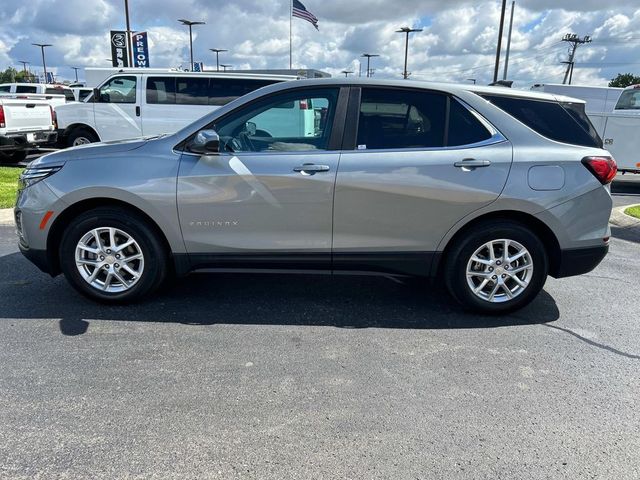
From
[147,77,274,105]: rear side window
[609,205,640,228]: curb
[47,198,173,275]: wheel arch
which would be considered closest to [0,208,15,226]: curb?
[47,198,173,275]: wheel arch

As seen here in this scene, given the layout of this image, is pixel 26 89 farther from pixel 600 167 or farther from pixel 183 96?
pixel 600 167

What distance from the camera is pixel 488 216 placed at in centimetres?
388

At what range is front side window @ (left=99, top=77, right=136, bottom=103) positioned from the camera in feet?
37.3

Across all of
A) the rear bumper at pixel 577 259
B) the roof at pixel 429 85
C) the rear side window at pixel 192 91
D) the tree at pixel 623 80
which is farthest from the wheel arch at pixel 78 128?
the tree at pixel 623 80

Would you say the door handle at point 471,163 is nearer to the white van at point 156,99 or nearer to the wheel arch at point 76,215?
the wheel arch at point 76,215

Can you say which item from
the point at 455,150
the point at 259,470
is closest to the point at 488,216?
the point at 455,150

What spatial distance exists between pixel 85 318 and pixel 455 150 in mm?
3111

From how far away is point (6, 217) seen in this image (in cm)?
691

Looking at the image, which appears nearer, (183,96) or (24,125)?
(183,96)

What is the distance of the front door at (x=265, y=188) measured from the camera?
12.3 ft

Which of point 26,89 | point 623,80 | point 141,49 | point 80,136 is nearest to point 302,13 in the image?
point 141,49

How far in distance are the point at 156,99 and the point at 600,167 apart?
9840 mm

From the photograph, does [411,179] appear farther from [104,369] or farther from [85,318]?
[85,318]

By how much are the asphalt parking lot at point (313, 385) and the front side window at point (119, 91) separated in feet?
25.8
